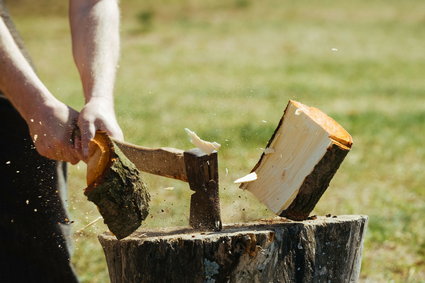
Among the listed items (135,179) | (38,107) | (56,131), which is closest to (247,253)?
(135,179)

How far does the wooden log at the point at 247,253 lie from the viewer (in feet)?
7.82

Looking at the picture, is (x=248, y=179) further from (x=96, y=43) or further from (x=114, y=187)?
(x=96, y=43)

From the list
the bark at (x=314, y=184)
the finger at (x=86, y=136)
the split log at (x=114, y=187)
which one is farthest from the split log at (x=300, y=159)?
the finger at (x=86, y=136)

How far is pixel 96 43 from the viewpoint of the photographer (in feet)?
10.5

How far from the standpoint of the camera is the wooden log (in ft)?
7.82

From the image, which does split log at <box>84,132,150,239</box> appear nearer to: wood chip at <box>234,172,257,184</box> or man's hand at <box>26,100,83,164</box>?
man's hand at <box>26,100,83,164</box>

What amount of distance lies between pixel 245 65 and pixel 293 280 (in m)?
13.1

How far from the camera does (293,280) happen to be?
2500mm

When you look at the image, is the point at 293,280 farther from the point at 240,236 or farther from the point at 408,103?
the point at 408,103

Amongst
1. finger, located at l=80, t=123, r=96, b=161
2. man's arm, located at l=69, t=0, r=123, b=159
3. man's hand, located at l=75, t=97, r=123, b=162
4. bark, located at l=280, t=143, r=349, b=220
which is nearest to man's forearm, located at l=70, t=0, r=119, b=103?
man's arm, located at l=69, t=0, r=123, b=159

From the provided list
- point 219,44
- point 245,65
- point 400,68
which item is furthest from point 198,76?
point 219,44

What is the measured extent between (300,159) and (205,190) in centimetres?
35

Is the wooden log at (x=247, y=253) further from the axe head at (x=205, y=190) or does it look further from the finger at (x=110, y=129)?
the finger at (x=110, y=129)

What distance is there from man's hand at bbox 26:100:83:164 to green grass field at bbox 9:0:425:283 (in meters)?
0.49
